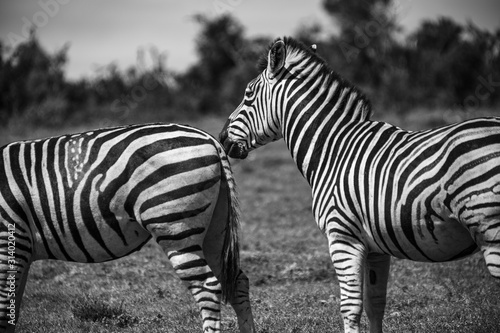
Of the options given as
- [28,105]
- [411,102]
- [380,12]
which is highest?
[380,12]

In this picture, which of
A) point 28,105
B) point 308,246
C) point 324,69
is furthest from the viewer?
point 28,105

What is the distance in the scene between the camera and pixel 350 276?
16.3ft

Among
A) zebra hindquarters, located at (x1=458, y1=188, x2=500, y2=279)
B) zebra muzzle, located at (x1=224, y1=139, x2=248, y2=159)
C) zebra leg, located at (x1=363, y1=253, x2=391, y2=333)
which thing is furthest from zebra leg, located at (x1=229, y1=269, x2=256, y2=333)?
zebra hindquarters, located at (x1=458, y1=188, x2=500, y2=279)

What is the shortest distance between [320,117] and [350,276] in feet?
4.69

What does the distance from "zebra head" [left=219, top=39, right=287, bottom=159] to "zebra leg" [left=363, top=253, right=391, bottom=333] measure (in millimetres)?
1471

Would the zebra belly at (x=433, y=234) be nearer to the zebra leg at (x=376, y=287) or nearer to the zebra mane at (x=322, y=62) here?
the zebra leg at (x=376, y=287)

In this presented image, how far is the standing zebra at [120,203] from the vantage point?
5086 mm

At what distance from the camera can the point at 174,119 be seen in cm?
3234

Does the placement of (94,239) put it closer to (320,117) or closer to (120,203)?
(120,203)

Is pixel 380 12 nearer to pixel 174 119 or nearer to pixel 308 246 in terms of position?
pixel 174 119

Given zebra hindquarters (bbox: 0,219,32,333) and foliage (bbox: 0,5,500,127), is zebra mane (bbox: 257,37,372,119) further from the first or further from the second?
foliage (bbox: 0,5,500,127)

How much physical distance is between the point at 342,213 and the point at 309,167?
26.2 inches

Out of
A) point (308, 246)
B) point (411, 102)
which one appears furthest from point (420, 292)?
point (411, 102)

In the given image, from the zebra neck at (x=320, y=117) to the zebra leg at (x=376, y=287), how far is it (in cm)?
88
